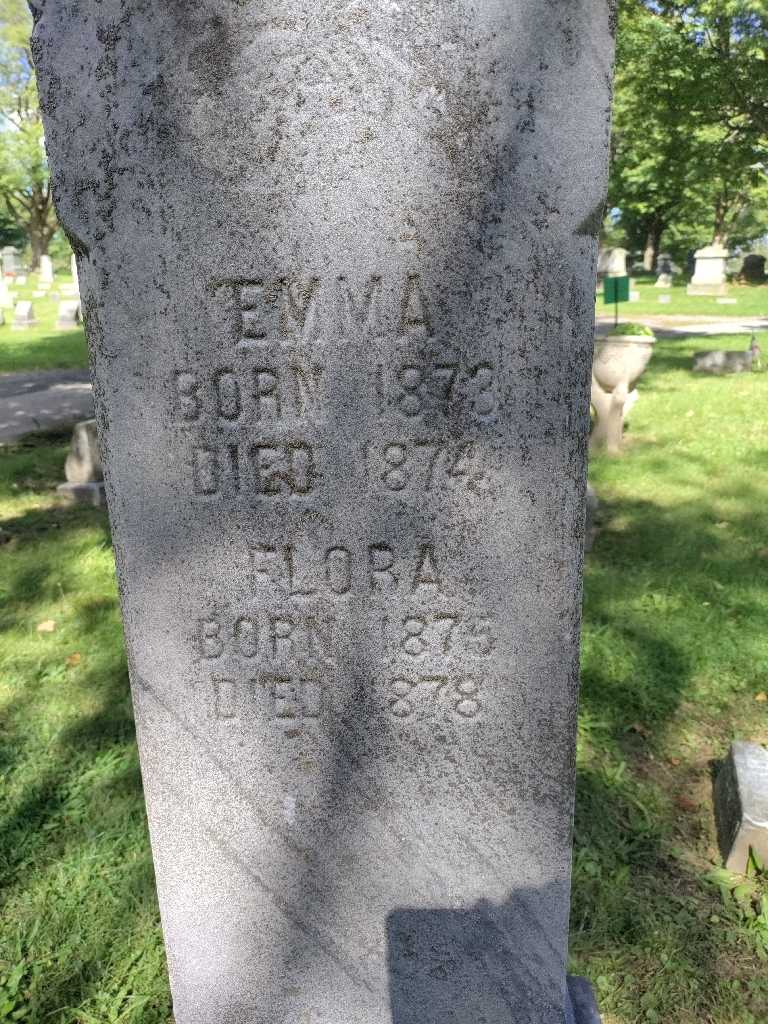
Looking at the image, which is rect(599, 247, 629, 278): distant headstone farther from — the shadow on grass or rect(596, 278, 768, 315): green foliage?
the shadow on grass

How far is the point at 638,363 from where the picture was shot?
723cm

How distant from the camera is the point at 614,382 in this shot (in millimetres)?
7281

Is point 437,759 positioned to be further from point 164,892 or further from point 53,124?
point 53,124

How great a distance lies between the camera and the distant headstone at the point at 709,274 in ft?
84.6

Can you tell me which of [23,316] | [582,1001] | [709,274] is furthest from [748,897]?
[709,274]

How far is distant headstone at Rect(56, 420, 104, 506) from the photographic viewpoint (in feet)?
19.4

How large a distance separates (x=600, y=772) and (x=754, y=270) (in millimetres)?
32019

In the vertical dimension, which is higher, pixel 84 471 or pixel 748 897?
pixel 84 471

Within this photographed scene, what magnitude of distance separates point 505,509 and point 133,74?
36.3 inches

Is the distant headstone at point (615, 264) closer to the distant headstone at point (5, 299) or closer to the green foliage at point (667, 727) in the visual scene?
the distant headstone at point (5, 299)

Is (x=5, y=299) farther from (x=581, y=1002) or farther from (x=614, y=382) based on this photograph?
(x=581, y=1002)

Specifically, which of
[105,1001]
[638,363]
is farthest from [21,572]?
[638,363]

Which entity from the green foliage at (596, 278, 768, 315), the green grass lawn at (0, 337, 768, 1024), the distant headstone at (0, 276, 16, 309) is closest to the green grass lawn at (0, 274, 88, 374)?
the distant headstone at (0, 276, 16, 309)

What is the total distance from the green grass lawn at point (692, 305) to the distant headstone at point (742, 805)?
17.3 metres
